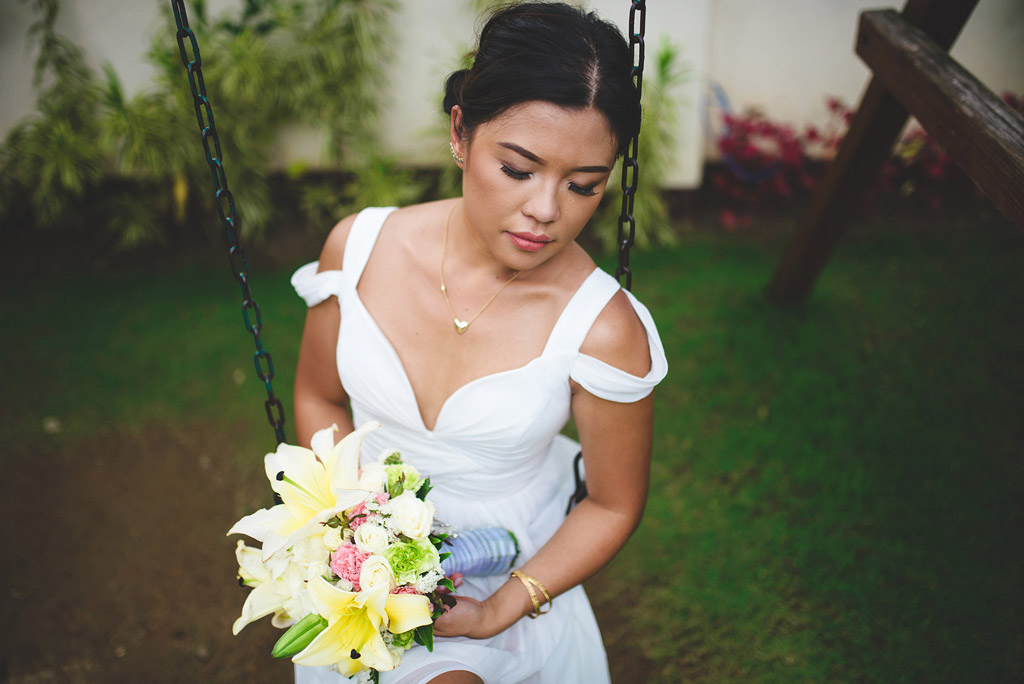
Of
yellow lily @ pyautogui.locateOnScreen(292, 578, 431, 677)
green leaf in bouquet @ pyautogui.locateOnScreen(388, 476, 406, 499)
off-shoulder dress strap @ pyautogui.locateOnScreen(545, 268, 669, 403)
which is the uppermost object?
off-shoulder dress strap @ pyautogui.locateOnScreen(545, 268, 669, 403)

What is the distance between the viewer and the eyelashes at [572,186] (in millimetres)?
1696

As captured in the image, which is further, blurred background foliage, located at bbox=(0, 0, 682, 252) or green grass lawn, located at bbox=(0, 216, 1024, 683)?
blurred background foliage, located at bbox=(0, 0, 682, 252)

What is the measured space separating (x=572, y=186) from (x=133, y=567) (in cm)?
294

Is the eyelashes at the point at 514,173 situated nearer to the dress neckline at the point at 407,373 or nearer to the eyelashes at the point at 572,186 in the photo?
the eyelashes at the point at 572,186

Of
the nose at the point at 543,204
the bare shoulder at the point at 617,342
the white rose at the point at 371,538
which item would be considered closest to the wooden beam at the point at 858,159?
the bare shoulder at the point at 617,342

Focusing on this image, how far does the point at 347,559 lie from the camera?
155 cm

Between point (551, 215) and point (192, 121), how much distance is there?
4.23 metres

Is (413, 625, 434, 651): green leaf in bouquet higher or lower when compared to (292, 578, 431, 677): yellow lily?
lower

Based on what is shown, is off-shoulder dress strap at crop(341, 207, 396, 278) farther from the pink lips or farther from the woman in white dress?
the pink lips

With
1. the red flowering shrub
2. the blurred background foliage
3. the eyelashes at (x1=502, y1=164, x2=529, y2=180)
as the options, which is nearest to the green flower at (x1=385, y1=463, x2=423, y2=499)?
the eyelashes at (x1=502, y1=164, x2=529, y2=180)

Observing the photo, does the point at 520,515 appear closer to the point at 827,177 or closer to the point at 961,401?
the point at 827,177

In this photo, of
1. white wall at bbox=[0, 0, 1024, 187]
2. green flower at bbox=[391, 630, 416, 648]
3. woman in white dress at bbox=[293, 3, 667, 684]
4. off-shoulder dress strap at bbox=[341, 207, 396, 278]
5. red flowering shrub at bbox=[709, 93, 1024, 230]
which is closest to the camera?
green flower at bbox=[391, 630, 416, 648]

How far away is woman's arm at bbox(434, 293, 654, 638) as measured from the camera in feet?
6.34

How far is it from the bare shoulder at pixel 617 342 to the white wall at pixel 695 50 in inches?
146
